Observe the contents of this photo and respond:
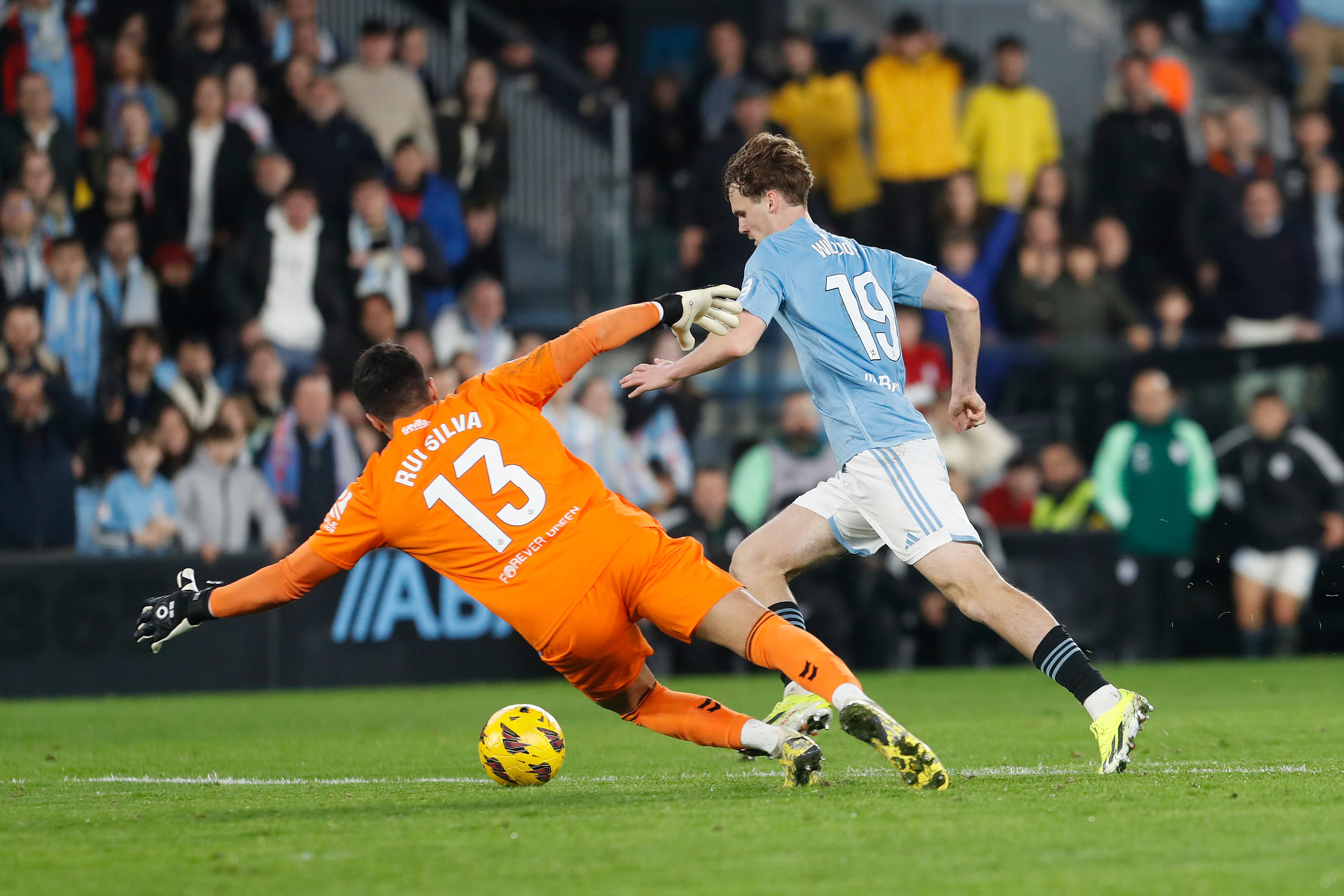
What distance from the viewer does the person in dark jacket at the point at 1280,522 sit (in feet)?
47.8

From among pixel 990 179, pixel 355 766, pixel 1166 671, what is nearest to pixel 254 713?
pixel 355 766

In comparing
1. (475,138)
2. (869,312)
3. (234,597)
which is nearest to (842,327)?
(869,312)

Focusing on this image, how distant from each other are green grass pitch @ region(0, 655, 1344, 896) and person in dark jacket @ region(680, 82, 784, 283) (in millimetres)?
6298

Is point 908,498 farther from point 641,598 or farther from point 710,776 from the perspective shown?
point 710,776

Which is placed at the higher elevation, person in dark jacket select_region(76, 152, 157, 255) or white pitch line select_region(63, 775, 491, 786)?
person in dark jacket select_region(76, 152, 157, 255)

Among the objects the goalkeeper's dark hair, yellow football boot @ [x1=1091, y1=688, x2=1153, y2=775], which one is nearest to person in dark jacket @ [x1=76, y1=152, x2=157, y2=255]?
the goalkeeper's dark hair

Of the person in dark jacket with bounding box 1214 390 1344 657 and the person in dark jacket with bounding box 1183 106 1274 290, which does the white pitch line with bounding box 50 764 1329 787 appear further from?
the person in dark jacket with bounding box 1183 106 1274 290

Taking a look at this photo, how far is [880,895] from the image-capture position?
427 centimetres

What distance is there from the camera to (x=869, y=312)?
22.8ft

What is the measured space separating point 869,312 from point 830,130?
9.54 metres

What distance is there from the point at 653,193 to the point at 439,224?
6.92ft

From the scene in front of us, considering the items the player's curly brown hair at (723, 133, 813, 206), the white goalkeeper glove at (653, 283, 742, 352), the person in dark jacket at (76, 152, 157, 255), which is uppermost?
the person in dark jacket at (76, 152, 157, 255)

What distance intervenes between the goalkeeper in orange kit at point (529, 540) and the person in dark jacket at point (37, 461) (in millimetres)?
6870

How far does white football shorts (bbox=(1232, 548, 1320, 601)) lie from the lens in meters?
14.6
